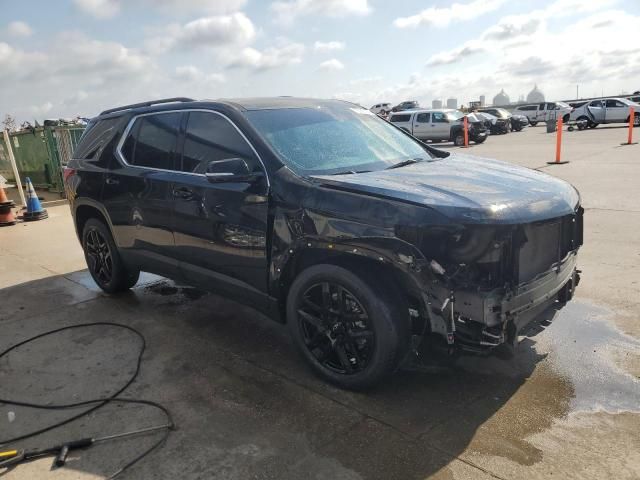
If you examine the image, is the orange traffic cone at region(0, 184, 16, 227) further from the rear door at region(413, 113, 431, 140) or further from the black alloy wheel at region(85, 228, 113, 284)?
the rear door at region(413, 113, 431, 140)

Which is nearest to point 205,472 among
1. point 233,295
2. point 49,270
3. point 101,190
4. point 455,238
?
point 233,295

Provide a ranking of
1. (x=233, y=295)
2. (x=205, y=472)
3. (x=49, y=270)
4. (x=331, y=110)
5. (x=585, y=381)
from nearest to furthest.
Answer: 1. (x=205, y=472)
2. (x=585, y=381)
3. (x=233, y=295)
4. (x=331, y=110)
5. (x=49, y=270)

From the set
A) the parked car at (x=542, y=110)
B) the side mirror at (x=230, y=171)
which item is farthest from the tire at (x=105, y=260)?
the parked car at (x=542, y=110)

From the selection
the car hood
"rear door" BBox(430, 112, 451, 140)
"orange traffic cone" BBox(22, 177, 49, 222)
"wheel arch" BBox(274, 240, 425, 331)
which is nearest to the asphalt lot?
"wheel arch" BBox(274, 240, 425, 331)

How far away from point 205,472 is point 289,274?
133 centimetres

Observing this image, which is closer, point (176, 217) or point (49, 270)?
point (176, 217)

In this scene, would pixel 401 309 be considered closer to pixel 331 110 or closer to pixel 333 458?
pixel 333 458

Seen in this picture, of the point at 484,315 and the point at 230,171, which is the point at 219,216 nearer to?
the point at 230,171

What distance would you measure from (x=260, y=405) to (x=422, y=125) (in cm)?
2415

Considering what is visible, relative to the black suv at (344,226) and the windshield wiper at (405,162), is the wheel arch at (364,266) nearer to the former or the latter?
the black suv at (344,226)

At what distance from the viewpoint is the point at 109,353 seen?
4039mm

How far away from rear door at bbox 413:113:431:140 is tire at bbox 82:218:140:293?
71.9 ft

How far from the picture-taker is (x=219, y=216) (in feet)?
12.3

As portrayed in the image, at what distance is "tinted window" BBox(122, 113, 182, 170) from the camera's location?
4281 mm
